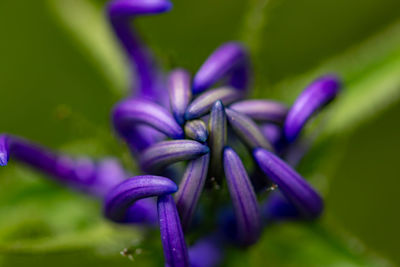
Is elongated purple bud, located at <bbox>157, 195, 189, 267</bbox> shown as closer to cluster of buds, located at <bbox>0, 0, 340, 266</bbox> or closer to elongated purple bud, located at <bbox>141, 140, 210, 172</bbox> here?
cluster of buds, located at <bbox>0, 0, 340, 266</bbox>

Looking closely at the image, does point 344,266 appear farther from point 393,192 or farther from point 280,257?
point 393,192

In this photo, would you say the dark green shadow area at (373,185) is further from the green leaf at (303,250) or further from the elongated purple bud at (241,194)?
the elongated purple bud at (241,194)

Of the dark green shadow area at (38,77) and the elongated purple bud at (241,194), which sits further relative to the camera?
the dark green shadow area at (38,77)

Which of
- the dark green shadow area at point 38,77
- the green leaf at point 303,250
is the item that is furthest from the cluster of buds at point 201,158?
the dark green shadow area at point 38,77

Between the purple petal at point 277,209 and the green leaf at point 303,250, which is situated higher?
the purple petal at point 277,209

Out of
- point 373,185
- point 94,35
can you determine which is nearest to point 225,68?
point 94,35

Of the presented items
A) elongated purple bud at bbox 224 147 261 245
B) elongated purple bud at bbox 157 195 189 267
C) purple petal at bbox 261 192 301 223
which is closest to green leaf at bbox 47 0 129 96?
purple petal at bbox 261 192 301 223

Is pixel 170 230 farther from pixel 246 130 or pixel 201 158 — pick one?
pixel 246 130
